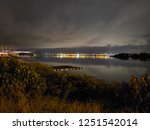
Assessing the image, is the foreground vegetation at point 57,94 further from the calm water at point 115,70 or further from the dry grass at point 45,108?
the calm water at point 115,70

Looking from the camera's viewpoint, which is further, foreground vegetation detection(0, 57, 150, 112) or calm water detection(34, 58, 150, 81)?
calm water detection(34, 58, 150, 81)

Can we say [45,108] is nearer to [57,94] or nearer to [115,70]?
[57,94]

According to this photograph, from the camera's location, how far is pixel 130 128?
509 centimetres

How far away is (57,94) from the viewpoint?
669 cm

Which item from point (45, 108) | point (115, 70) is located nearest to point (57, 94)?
point (45, 108)

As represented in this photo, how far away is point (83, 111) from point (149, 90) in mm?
1402

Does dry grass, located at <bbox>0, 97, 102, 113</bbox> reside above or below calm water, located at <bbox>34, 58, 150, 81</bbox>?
below

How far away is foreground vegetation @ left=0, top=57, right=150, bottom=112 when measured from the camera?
5082 millimetres

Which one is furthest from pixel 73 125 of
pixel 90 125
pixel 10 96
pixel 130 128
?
pixel 10 96

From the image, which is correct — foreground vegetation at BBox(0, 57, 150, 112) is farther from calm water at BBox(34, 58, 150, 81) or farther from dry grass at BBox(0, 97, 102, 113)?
calm water at BBox(34, 58, 150, 81)

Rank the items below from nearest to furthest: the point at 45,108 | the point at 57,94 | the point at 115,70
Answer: the point at 45,108
the point at 57,94
the point at 115,70

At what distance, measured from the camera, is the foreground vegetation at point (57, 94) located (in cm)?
508

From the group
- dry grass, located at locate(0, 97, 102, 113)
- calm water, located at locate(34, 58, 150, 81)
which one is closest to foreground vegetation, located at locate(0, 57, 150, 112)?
dry grass, located at locate(0, 97, 102, 113)

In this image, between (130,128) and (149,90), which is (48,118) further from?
(149,90)
